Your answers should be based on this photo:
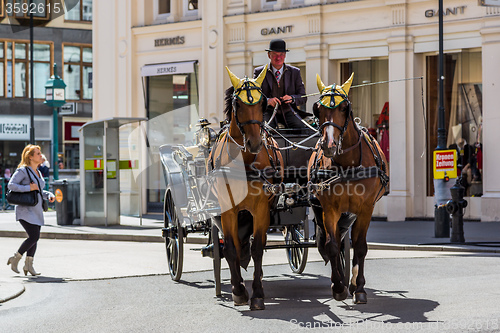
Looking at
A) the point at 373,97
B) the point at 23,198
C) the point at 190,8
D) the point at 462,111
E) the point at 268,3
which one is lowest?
the point at 23,198

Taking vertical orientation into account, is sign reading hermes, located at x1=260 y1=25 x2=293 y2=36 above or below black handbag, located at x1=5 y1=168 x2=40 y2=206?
above

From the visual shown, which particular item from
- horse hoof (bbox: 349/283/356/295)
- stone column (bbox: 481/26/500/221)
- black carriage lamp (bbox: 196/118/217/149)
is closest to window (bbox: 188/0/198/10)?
stone column (bbox: 481/26/500/221)

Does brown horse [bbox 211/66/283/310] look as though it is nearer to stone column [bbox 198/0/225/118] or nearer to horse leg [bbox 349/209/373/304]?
horse leg [bbox 349/209/373/304]

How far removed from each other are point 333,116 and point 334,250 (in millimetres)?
1379

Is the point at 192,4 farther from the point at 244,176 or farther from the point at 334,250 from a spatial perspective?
the point at 334,250

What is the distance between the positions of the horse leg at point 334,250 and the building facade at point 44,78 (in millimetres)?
35657

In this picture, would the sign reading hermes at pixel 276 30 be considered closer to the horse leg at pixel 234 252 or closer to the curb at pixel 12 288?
the curb at pixel 12 288

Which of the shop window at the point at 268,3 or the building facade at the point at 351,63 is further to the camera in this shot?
the shop window at the point at 268,3

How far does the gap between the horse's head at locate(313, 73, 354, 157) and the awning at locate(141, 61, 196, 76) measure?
16.6m

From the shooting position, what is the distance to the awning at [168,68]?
993 inches

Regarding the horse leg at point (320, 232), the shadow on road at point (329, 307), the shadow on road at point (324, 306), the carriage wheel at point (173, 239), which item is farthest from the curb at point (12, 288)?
the horse leg at point (320, 232)

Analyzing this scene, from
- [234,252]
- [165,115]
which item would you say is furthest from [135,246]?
[165,115]

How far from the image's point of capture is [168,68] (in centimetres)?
2559

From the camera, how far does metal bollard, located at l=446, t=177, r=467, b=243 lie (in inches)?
626
